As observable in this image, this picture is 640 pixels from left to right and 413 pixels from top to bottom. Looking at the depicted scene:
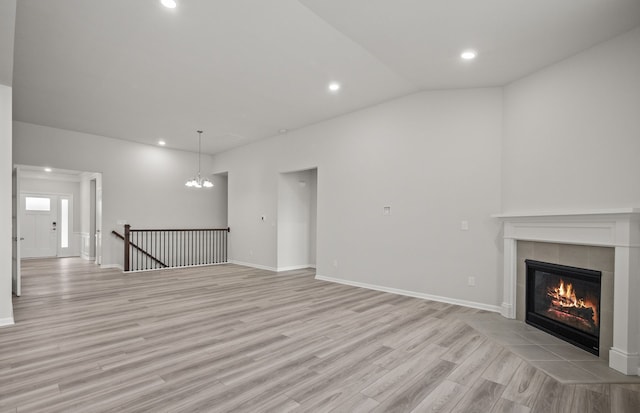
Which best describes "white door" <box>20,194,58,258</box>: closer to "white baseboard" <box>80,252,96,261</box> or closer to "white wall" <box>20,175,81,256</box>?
"white wall" <box>20,175,81,256</box>

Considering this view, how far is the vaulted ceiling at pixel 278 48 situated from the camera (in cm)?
305

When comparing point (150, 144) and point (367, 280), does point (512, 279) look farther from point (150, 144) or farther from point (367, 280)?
point (150, 144)

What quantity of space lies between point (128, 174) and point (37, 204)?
4694 mm

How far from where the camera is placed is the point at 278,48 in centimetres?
383

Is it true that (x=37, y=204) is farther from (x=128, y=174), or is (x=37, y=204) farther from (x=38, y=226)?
(x=128, y=174)

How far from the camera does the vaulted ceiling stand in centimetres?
305

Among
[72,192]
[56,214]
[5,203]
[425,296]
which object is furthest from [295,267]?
[56,214]

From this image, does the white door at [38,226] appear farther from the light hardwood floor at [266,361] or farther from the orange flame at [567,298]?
the orange flame at [567,298]

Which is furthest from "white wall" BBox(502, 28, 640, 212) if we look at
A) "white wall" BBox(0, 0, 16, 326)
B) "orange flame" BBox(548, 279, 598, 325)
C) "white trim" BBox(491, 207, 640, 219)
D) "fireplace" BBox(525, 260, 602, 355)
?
"white wall" BBox(0, 0, 16, 326)

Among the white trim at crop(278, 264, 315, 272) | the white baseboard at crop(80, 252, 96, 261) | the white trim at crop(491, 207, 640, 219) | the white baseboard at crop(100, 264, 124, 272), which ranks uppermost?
the white trim at crop(491, 207, 640, 219)

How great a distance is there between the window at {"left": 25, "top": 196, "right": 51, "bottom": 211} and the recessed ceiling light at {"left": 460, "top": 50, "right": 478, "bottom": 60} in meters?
12.6

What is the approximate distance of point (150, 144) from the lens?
8648 mm

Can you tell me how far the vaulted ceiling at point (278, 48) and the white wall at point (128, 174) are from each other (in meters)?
1.39

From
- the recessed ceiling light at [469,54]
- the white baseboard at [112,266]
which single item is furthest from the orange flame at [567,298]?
the white baseboard at [112,266]
